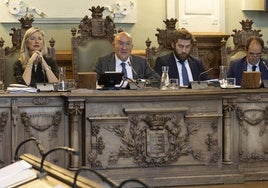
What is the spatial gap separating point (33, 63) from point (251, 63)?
2009mm

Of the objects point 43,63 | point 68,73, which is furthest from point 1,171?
point 68,73

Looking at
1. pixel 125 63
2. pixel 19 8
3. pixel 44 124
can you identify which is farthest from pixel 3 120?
pixel 19 8

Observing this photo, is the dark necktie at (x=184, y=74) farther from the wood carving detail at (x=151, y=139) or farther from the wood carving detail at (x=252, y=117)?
the wood carving detail at (x=151, y=139)

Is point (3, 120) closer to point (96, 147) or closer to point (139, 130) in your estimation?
point (96, 147)

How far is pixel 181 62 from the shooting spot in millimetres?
5246

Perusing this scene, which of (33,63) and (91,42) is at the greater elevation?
(91,42)

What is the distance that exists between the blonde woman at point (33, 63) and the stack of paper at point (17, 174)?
2.68 meters

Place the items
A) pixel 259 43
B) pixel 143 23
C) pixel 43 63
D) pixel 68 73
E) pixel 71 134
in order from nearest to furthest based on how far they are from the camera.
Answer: pixel 71 134 < pixel 43 63 < pixel 259 43 < pixel 68 73 < pixel 143 23

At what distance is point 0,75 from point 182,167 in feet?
6.62

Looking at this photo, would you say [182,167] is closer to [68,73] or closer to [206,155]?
[206,155]

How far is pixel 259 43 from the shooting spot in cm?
525

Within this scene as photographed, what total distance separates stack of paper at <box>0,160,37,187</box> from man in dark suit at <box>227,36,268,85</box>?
3.38 m

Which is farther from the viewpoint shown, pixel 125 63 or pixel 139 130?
pixel 125 63

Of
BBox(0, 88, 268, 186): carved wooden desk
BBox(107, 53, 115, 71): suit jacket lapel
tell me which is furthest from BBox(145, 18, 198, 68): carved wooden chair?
BBox(0, 88, 268, 186): carved wooden desk
